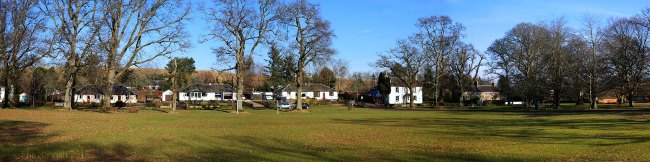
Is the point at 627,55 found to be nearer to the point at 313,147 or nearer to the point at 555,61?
the point at 555,61

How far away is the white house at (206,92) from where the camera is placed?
112 m

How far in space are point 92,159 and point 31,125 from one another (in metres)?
13.5

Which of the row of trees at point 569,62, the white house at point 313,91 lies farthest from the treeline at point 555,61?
the white house at point 313,91

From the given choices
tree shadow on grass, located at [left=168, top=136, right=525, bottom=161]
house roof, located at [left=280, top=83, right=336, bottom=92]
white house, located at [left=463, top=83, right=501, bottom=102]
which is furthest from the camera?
house roof, located at [left=280, top=83, right=336, bottom=92]

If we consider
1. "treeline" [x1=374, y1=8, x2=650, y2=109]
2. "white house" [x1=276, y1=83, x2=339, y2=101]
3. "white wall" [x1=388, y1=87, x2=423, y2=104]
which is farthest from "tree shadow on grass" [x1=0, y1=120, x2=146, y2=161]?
"white house" [x1=276, y1=83, x2=339, y2=101]

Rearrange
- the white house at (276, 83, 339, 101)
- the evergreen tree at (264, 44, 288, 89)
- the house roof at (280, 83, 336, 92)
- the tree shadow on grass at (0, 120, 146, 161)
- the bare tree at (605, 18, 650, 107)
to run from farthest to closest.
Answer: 1. the house roof at (280, 83, 336, 92)
2. the white house at (276, 83, 339, 101)
3. the evergreen tree at (264, 44, 288, 89)
4. the bare tree at (605, 18, 650, 107)
5. the tree shadow on grass at (0, 120, 146, 161)

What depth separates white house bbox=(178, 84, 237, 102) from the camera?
112144 millimetres

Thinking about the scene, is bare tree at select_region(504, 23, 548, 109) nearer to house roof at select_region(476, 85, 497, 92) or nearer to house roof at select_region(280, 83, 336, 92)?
house roof at select_region(476, 85, 497, 92)

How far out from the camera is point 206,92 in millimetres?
113375

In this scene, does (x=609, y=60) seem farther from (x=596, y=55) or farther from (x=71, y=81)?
(x=71, y=81)

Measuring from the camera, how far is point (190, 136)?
21.9 meters

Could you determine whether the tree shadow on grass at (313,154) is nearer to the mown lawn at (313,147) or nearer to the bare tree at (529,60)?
the mown lawn at (313,147)

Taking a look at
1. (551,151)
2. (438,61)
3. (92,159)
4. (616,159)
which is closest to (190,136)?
(92,159)

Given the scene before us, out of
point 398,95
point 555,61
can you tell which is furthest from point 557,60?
point 398,95
